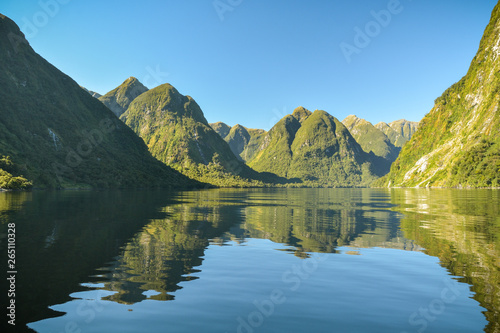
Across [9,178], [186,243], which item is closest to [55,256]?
[186,243]

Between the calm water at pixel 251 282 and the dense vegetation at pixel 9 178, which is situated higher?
the dense vegetation at pixel 9 178

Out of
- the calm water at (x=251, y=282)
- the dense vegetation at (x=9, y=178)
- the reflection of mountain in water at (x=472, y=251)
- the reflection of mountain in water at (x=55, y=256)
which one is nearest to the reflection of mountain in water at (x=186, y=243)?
the calm water at (x=251, y=282)

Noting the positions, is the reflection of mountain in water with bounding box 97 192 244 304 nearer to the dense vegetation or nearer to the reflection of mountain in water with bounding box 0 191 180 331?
the reflection of mountain in water with bounding box 0 191 180 331

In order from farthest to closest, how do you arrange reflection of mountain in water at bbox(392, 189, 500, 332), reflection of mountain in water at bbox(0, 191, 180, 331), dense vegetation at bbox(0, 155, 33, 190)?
dense vegetation at bbox(0, 155, 33, 190)
reflection of mountain in water at bbox(392, 189, 500, 332)
reflection of mountain in water at bbox(0, 191, 180, 331)

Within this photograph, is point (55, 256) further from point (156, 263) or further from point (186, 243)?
point (186, 243)

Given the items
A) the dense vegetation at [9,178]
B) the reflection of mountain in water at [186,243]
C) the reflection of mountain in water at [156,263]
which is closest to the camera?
the reflection of mountain in water at [156,263]

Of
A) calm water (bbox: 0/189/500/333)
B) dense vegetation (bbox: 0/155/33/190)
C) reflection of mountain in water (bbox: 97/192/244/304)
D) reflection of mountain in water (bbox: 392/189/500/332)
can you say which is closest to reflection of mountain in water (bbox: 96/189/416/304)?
reflection of mountain in water (bbox: 97/192/244/304)

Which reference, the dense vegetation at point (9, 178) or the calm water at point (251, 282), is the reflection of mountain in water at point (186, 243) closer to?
the calm water at point (251, 282)

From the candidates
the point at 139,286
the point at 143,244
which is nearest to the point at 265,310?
the point at 139,286

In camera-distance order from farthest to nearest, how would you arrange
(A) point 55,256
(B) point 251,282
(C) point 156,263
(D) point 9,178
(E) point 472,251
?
(D) point 9,178 < (E) point 472,251 < (A) point 55,256 < (C) point 156,263 < (B) point 251,282

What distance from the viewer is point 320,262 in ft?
77.6

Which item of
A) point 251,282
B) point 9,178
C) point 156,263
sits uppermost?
point 9,178

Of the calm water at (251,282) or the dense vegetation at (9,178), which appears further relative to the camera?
the dense vegetation at (9,178)

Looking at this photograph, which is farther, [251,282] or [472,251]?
[472,251]
